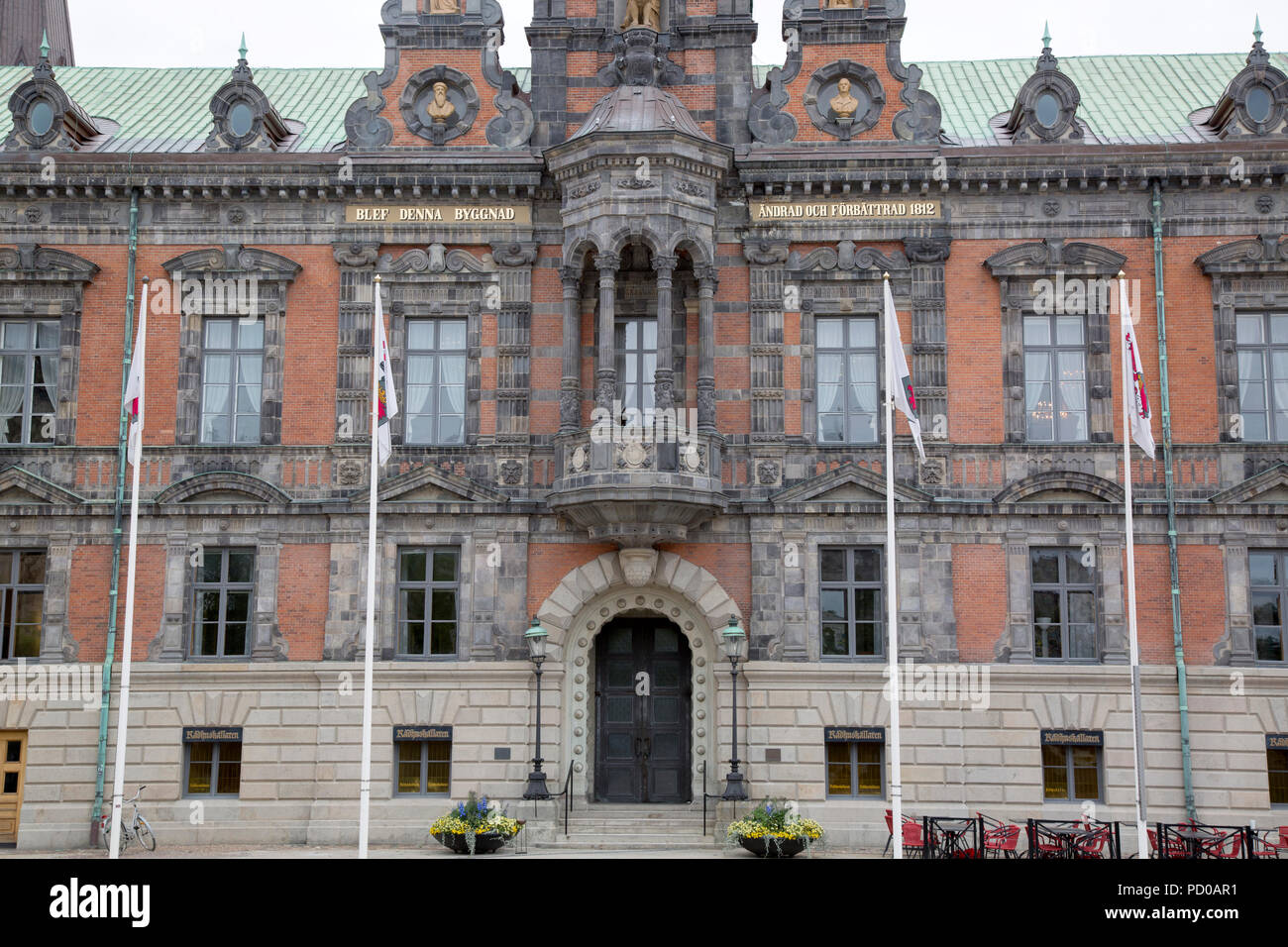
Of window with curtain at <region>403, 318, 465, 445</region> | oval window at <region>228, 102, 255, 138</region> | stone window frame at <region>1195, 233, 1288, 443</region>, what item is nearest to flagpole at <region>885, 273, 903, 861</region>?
stone window frame at <region>1195, 233, 1288, 443</region>

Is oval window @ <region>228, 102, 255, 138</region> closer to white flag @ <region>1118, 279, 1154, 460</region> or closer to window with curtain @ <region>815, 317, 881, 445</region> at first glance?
window with curtain @ <region>815, 317, 881, 445</region>

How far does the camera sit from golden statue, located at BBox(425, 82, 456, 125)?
26.8m

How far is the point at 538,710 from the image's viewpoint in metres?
24.2

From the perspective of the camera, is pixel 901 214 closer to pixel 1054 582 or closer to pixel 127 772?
pixel 1054 582

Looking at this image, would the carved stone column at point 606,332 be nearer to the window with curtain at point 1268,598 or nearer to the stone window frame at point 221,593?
the stone window frame at point 221,593

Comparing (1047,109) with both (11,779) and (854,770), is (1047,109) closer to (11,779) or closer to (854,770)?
(854,770)

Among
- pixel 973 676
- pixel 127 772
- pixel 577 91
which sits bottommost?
pixel 127 772

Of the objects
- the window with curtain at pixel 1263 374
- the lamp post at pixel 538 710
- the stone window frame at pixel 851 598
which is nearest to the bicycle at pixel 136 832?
the lamp post at pixel 538 710

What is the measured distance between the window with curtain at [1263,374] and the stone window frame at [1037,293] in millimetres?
2656

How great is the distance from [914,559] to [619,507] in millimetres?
5881

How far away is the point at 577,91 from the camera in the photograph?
26.9m
